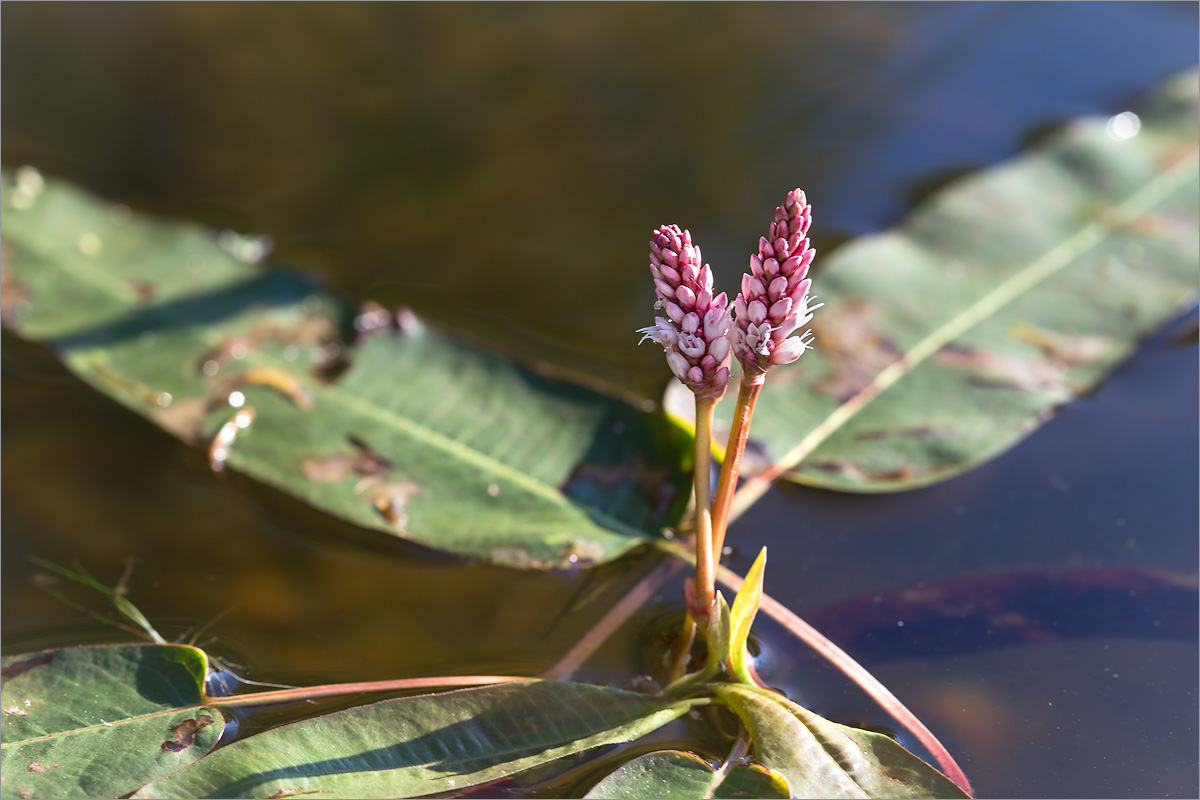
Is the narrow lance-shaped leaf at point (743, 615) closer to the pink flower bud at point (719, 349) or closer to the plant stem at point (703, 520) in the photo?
the plant stem at point (703, 520)

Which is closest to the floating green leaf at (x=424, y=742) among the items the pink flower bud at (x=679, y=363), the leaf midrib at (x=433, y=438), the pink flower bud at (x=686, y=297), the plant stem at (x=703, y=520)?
the plant stem at (x=703, y=520)

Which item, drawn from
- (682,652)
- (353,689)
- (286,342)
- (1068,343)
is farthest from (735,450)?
(286,342)

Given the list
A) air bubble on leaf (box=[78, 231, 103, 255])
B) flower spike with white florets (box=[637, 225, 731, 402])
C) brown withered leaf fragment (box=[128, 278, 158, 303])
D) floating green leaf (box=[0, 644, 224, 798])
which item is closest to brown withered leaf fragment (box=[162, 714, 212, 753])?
floating green leaf (box=[0, 644, 224, 798])

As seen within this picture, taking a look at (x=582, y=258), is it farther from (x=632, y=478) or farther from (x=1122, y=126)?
(x=1122, y=126)

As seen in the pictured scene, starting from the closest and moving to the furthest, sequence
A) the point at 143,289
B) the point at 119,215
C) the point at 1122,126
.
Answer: the point at 143,289 → the point at 119,215 → the point at 1122,126

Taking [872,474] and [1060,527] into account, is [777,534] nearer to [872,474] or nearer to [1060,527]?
[872,474]

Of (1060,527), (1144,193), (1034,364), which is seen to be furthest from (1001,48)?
(1060,527)

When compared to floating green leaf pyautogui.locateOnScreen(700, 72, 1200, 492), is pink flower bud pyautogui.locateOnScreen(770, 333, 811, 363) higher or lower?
lower

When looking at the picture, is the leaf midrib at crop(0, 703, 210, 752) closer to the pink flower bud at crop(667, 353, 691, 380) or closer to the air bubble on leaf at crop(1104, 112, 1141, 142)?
the pink flower bud at crop(667, 353, 691, 380)
